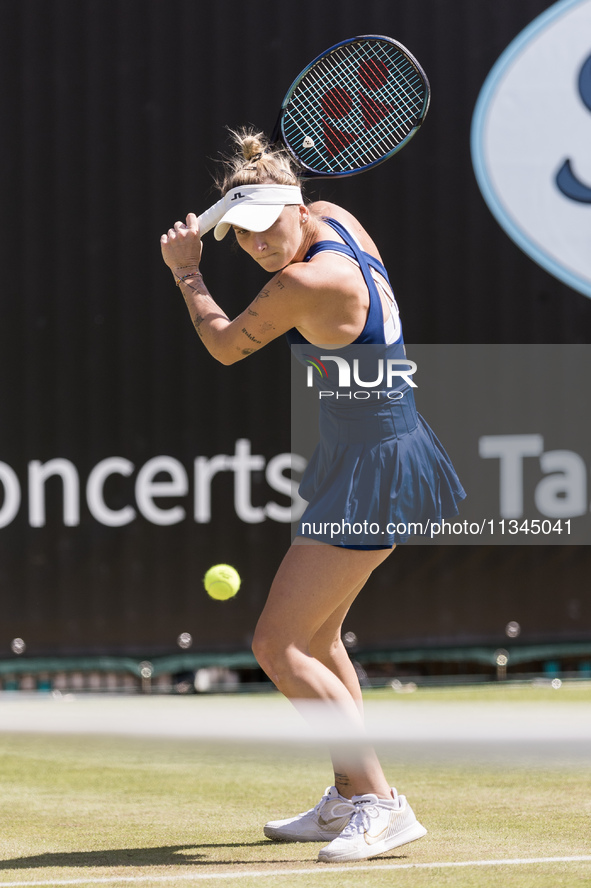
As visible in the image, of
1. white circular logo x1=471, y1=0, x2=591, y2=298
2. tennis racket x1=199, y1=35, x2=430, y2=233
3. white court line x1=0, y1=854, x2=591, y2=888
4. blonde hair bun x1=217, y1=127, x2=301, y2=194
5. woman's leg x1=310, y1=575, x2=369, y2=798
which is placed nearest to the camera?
white court line x1=0, y1=854, x2=591, y2=888

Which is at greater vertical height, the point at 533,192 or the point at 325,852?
the point at 533,192

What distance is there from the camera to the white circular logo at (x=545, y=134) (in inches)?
198

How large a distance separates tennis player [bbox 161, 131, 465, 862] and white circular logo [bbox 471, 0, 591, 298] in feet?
8.36

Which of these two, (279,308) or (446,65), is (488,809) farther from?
(446,65)

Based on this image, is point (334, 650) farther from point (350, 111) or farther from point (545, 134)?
point (545, 134)

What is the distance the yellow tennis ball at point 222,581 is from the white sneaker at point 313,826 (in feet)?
7.02

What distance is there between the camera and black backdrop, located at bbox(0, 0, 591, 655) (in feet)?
16.2

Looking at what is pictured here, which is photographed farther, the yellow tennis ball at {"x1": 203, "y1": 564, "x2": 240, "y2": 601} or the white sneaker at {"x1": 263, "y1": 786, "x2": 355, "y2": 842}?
A: the yellow tennis ball at {"x1": 203, "y1": 564, "x2": 240, "y2": 601}

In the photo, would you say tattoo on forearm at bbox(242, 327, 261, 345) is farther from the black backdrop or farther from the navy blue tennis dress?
the black backdrop

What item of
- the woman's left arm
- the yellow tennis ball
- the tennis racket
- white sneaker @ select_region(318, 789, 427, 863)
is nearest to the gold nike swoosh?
white sneaker @ select_region(318, 789, 427, 863)

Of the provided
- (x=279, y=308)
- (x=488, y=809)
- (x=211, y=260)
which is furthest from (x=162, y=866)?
(x=211, y=260)

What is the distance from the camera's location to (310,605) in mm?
2564

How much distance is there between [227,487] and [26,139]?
1814 millimetres

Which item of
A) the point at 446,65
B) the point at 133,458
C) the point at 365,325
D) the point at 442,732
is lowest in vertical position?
the point at 442,732
